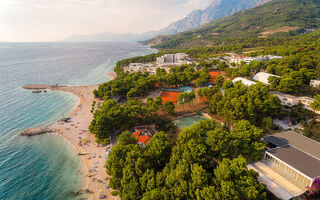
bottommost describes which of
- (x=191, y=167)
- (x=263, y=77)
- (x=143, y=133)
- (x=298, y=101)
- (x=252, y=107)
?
(x=143, y=133)

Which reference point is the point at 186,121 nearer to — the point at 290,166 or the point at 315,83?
the point at 290,166

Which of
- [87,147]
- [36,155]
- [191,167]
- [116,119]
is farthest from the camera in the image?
[116,119]

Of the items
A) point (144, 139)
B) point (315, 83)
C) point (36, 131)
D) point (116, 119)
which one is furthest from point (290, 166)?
point (36, 131)

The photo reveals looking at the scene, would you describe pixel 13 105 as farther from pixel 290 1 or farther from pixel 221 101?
pixel 290 1

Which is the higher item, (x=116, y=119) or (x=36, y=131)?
(x=116, y=119)

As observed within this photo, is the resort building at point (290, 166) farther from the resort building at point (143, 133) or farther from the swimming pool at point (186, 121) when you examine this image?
the resort building at point (143, 133)

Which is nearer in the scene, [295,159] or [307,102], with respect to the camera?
[295,159]

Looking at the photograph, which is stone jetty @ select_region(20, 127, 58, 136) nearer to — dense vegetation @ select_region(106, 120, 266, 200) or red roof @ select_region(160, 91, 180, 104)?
dense vegetation @ select_region(106, 120, 266, 200)

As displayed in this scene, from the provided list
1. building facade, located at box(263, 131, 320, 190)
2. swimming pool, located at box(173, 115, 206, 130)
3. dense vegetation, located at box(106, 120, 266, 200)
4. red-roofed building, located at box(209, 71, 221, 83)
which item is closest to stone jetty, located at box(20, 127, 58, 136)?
dense vegetation, located at box(106, 120, 266, 200)
